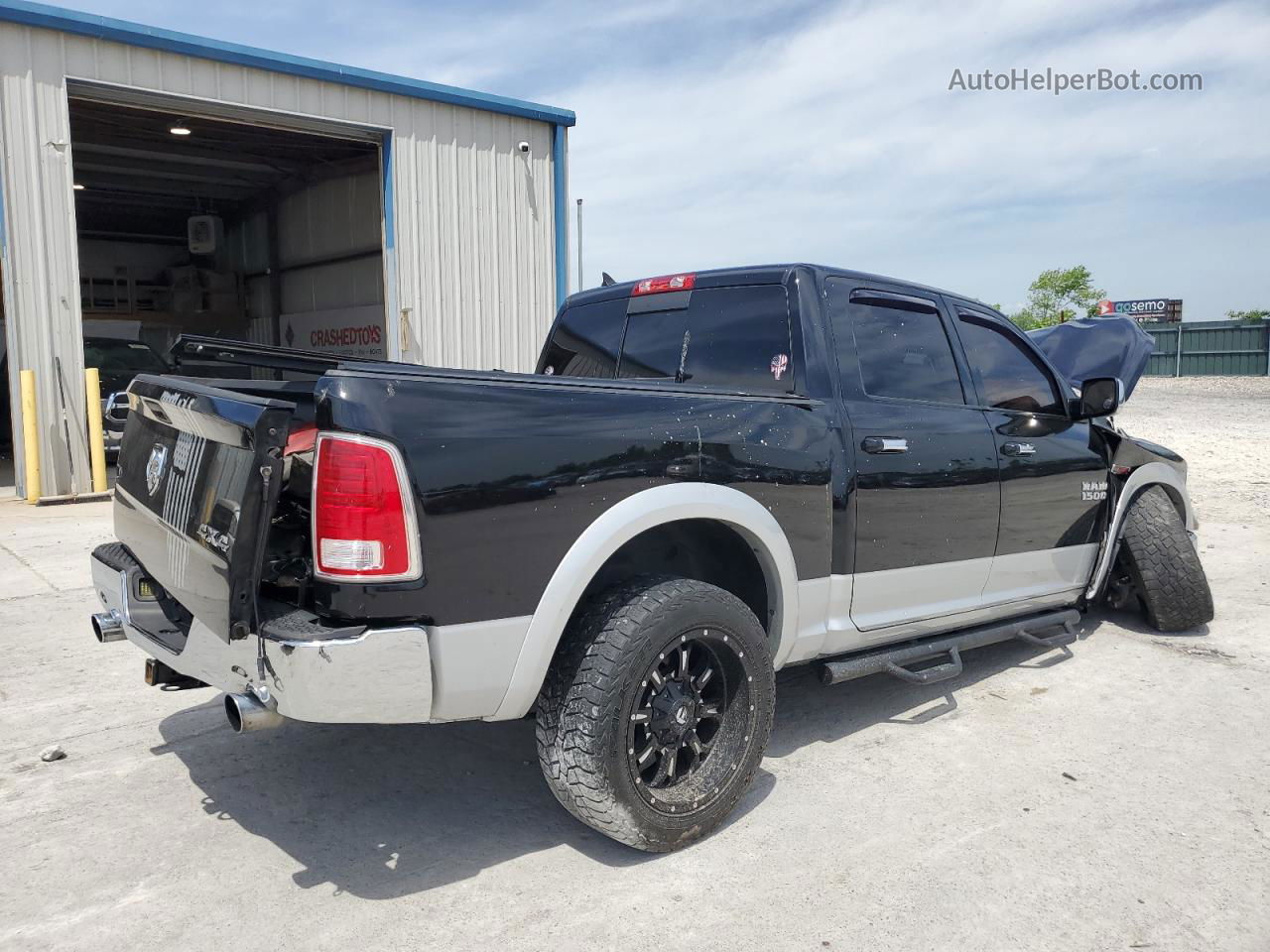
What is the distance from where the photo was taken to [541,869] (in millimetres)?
2992

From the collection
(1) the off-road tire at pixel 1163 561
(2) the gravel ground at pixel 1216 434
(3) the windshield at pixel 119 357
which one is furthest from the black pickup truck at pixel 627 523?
(3) the windshield at pixel 119 357

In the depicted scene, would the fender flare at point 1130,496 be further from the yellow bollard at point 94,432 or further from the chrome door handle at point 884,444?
the yellow bollard at point 94,432

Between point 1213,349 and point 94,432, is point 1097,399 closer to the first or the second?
point 94,432

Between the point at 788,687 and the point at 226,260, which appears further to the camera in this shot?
the point at 226,260

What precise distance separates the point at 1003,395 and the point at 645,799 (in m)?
2.58

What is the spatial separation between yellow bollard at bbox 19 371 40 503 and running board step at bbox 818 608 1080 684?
8.65 m

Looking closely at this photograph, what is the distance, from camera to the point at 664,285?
4.26 meters

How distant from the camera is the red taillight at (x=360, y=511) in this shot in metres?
2.52

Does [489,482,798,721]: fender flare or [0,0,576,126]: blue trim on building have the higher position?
[0,0,576,126]: blue trim on building

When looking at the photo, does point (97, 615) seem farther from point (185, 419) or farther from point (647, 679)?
point (647, 679)

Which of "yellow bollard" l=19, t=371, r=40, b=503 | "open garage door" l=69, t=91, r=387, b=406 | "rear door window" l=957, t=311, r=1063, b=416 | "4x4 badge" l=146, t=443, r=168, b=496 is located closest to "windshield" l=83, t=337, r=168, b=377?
"open garage door" l=69, t=91, r=387, b=406

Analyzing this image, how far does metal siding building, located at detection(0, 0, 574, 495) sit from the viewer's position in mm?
9555

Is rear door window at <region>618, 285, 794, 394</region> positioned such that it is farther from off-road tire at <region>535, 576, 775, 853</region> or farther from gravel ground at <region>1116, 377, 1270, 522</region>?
gravel ground at <region>1116, 377, 1270, 522</region>

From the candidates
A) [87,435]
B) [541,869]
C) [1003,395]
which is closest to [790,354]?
[1003,395]
